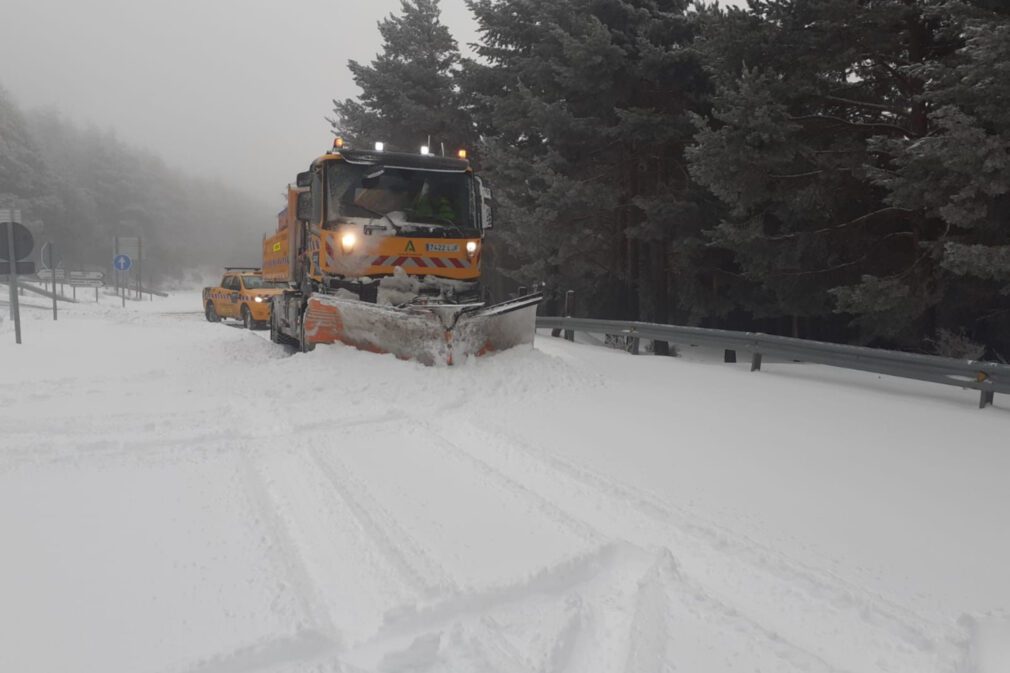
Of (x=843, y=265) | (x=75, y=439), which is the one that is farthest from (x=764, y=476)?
(x=843, y=265)

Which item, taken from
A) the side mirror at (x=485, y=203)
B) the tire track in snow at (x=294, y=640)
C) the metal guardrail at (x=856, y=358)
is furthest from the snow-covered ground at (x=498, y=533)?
the side mirror at (x=485, y=203)

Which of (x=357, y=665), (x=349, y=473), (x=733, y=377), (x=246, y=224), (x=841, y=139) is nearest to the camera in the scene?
(x=357, y=665)

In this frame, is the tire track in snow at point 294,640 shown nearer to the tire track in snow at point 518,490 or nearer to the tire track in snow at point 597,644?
the tire track in snow at point 597,644

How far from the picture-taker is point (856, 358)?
25.0ft

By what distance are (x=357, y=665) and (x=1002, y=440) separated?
19.0 feet

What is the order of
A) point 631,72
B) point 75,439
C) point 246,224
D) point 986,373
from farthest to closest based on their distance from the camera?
point 246,224, point 631,72, point 986,373, point 75,439

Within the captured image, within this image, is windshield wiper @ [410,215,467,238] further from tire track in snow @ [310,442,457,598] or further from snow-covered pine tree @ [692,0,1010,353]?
tire track in snow @ [310,442,457,598]

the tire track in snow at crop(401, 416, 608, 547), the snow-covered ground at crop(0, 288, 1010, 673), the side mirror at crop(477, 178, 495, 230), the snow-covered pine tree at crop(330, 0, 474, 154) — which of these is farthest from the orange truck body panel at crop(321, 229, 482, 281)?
the snow-covered pine tree at crop(330, 0, 474, 154)

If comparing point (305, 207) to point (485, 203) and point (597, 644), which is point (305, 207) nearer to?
point (485, 203)

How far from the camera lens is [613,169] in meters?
16.6

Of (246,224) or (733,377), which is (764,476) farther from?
(246,224)

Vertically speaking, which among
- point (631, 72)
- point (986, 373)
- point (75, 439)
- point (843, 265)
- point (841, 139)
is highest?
point (631, 72)

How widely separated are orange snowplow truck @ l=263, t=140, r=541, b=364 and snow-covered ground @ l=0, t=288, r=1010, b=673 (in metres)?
1.68

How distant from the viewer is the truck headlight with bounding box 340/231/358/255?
8.66m
